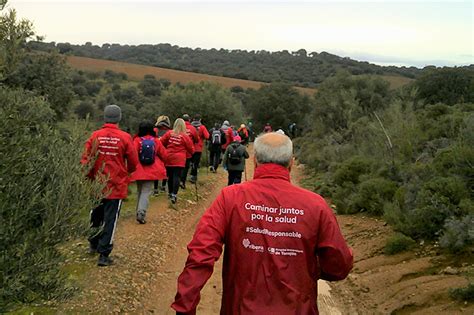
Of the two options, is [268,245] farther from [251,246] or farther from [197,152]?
[197,152]

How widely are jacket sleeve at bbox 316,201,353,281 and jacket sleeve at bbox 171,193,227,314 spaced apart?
67 cm

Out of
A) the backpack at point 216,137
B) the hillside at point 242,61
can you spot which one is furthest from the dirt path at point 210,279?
the hillside at point 242,61

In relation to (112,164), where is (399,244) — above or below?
below

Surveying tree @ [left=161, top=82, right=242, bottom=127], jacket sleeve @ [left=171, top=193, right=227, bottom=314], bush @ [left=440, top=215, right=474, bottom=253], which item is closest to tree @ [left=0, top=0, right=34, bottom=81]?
jacket sleeve @ [left=171, top=193, right=227, bottom=314]

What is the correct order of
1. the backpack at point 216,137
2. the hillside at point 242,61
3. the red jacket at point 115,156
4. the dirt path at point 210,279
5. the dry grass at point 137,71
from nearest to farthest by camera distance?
the dirt path at point 210,279 < the red jacket at point 115,156 < the backpack at point 216,137 < the dry grass at point 137,71 < the hillside at point 242,61

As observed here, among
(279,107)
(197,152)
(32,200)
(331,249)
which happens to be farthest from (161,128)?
(279,107)

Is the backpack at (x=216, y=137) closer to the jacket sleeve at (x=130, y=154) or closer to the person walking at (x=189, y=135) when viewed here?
the person walking at (x=189, y=135)

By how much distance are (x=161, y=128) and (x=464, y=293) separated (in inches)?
295

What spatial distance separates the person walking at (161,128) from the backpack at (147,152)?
5.39 ft

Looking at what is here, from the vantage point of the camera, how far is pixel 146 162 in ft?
32.6

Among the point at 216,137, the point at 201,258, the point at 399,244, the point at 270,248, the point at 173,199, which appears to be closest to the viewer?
the point at 201,258

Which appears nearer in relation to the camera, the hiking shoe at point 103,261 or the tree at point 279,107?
the hiking shoe at point 103,261

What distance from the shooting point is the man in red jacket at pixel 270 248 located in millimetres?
3303

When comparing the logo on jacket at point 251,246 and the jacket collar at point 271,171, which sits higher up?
the jacket collar at point 271,171
